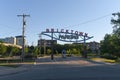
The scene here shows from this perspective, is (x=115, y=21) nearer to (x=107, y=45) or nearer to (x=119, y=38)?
(x=119, y=38)

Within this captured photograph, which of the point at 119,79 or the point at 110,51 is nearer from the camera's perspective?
the point at 119,79

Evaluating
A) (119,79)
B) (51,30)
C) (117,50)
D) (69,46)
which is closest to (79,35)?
(51,30)

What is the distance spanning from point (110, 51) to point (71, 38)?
76.7 ft

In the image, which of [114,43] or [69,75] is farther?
[114,43]

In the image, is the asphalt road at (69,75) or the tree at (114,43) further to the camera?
the tree at (114,43)

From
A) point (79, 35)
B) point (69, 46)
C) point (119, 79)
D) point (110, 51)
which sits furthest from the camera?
point (69, 46)

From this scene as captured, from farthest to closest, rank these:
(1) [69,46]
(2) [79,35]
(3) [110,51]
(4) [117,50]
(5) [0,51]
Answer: (1) [69,46] → (5) [0,51] → (3) [110,51] → (4) [117,50] → (2) [79,35]

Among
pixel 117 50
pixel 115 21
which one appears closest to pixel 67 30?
pixel 115 21

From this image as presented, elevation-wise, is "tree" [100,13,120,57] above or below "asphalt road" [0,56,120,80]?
above

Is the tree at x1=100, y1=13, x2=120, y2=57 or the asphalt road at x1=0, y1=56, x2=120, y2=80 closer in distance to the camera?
the asphalt road at x1=0, y1=56, x2=120, y2=80

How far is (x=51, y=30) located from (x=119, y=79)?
208 feet

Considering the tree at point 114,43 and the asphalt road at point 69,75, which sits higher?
the tree at point 114,43

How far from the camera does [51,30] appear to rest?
8319 cm

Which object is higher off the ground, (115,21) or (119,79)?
(115,21)
